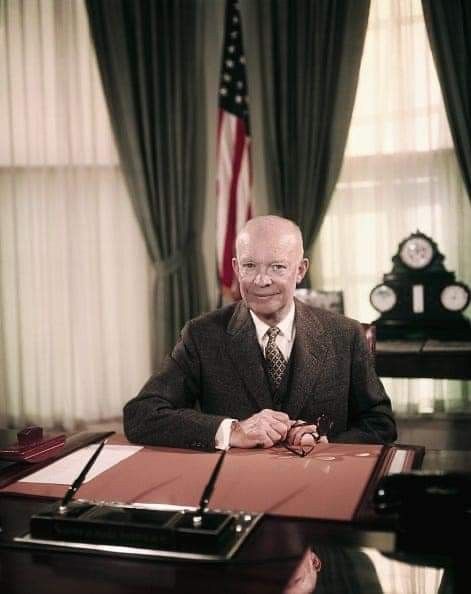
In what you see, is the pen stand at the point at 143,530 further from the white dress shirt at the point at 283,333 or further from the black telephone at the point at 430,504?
the white dress shirt at the point at 283,333

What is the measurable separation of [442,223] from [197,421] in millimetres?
3093

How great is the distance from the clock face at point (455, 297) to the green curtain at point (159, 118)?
172cm

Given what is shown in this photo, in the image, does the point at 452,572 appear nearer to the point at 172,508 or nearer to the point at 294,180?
the point at 172,508

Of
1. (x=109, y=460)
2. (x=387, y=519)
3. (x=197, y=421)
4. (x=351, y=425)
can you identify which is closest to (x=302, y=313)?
(x=351, y=425)

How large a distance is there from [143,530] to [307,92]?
13.0ft

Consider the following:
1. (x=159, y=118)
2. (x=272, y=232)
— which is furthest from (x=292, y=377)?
(x=159, y=118)

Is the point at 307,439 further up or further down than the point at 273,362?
further down

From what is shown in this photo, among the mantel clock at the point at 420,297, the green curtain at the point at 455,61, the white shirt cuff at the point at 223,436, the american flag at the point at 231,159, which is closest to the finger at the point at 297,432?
the white shirt cuff at the point at 223,436

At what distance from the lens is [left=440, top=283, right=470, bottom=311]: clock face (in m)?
4.12

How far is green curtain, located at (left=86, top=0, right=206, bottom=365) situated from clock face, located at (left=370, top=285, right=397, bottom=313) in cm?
132

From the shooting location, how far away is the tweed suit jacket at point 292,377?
7.09 ft

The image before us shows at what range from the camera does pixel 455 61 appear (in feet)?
14.4

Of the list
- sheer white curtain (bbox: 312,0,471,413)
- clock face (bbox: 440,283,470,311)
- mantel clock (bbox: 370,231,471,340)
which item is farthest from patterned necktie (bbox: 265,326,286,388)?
sheer white curtain (bbox: 312,0,471,413)

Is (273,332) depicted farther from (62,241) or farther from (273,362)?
(62,241)
